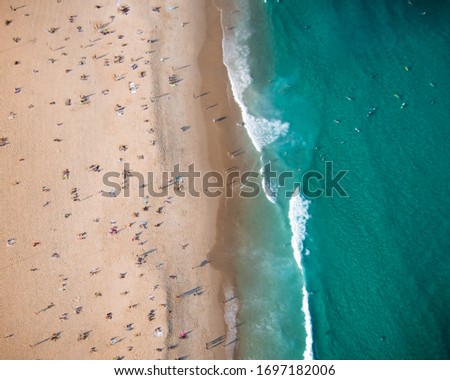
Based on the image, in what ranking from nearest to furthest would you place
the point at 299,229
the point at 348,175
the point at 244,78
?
1. the point at 299,229
2. the point at 348,175
3. the point at 244,78

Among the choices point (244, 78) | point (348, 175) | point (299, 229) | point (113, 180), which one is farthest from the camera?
point (244, 78)

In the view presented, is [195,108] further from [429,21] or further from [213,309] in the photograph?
[429,21]

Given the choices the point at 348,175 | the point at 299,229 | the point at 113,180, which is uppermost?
the point at 113,180

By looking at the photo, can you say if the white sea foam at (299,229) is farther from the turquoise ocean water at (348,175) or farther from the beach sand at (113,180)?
the beach sand at (113,180)

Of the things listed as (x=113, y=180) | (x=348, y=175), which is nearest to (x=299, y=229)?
(x=348, y=175)

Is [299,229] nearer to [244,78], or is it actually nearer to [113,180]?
[244,78]

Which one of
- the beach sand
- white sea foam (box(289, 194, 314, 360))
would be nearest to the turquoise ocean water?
white sea foam (box(289, 194, 314, 360))

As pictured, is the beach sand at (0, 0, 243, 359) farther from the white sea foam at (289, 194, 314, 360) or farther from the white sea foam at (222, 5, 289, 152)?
the white sea foam at (289, 194, 314, 360)

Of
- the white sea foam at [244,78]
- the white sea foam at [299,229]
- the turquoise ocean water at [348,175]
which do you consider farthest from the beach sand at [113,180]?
the white sea foam at [299,229]
